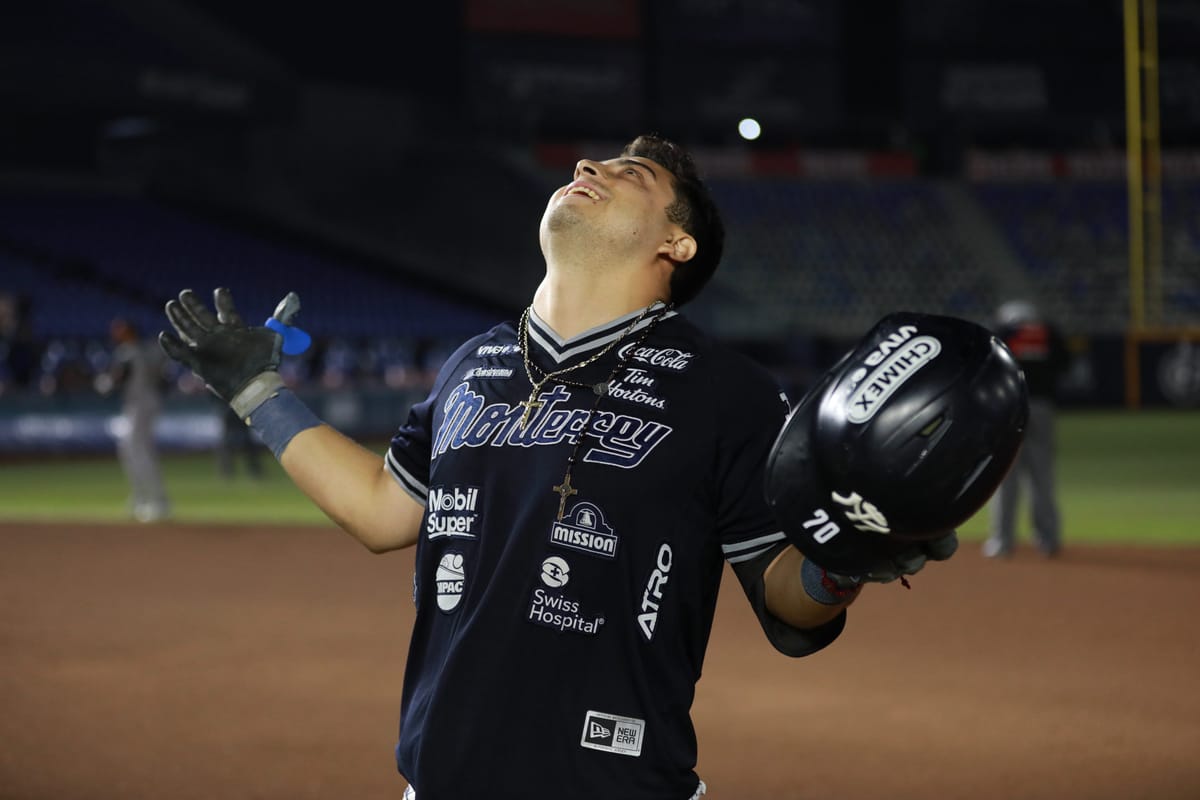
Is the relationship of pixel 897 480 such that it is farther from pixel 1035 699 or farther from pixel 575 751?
pixel 1035 699

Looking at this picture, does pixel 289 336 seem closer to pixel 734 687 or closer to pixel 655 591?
pixel 655 591

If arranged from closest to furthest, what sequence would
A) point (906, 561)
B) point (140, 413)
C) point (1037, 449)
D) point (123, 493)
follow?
point (906, 561)
point (1037, 449)
point (140, 413)
point (123, 493)

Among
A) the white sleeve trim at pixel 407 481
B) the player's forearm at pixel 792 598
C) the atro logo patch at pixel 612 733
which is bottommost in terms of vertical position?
the atro logo patch at pixel 612 733

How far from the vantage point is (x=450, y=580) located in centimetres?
292

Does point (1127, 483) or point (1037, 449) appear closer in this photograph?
point (1037, 449)

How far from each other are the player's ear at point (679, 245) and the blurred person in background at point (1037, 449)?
10.2 meters

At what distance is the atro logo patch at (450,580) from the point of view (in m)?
2.89

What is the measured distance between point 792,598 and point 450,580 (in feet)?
2.17

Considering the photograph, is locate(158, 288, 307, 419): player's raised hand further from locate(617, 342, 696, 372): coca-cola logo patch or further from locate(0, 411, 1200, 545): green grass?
locate(0, 411, 1200, 545): green grass

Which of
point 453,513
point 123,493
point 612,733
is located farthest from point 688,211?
point 123,493

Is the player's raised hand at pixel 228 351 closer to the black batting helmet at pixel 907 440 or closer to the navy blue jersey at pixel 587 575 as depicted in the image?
the navy blue jersey at pixel 587 575

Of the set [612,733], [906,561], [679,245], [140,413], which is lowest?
[140,413]

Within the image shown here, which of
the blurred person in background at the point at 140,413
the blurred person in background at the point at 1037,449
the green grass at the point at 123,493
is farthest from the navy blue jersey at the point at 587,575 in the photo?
the blurred person in background at the point at 140,413

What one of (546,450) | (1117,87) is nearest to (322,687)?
(546,450)
